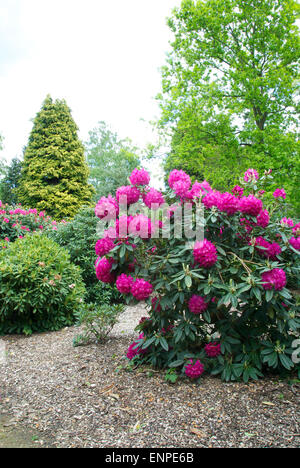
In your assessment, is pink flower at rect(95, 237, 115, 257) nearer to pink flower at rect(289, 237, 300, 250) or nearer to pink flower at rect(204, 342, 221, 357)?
pink flower at rect(204, 342, 221, 357)

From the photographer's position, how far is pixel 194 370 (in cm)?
238

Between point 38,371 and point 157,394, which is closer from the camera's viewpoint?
point 157,394

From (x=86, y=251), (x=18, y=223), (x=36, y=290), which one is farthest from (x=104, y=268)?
(x=18, y=223)

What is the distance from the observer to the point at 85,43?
834cm

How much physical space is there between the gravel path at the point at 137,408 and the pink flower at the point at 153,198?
51.9 inches

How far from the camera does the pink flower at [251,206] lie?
2.28m

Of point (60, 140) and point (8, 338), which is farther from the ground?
point (60, 140)

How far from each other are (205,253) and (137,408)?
1115 millimetres

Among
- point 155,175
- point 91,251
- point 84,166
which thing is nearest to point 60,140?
point 84,166

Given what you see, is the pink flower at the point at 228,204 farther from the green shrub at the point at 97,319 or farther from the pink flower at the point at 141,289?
the green shrub at the point at 97,319

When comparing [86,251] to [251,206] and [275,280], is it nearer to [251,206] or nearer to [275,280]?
[251,206]

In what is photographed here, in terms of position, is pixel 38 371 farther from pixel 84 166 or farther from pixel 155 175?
pixel 155 175

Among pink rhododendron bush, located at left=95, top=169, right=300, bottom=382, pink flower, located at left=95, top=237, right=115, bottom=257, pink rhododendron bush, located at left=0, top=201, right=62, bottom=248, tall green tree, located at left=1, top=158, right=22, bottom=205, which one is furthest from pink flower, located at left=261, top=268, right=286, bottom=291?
tall green tree, located at left=1, top=158, right=22, bottom=205

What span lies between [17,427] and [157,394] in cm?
94
